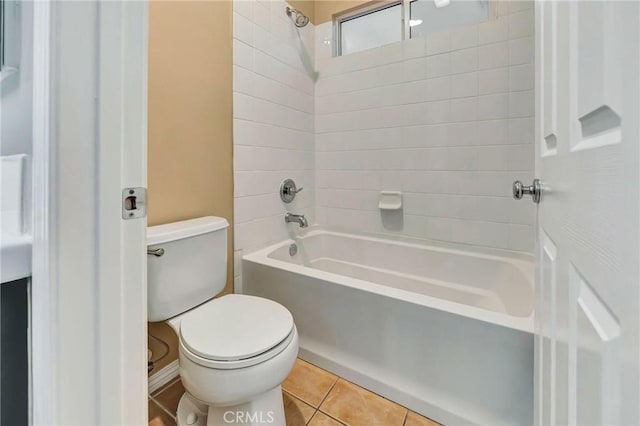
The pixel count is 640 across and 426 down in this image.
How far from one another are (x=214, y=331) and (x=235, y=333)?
0.08 m

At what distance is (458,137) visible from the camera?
1816mm

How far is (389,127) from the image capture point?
2.03 metres

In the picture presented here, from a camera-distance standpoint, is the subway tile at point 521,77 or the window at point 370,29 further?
the window at point 370,29

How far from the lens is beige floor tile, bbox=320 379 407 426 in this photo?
117 cm

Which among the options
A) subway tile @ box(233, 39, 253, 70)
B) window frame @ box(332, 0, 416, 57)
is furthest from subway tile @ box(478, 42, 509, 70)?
subway tile @ box(233, 39, 253, 70)

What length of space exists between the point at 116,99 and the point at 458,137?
1.85 metres

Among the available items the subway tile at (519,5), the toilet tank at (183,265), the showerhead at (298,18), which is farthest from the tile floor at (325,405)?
the showerhead at (298,18)

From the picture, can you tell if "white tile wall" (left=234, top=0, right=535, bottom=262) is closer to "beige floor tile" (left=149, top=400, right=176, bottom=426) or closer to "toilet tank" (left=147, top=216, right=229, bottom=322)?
"toilet tank" (left=147, top=216, right=229, bottom=322)

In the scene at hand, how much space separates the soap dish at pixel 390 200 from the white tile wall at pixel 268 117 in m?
0.60

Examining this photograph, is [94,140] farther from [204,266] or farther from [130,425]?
[204,266]

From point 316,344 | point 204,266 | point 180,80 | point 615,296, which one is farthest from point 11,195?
point 316,344

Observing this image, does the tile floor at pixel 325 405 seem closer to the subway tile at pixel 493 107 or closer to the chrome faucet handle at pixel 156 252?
the chrome faucet handle at pixel 156 252

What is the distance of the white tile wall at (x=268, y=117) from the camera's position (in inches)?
67.0

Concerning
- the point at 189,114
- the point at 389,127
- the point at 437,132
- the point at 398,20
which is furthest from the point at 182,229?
the point at 398,20
